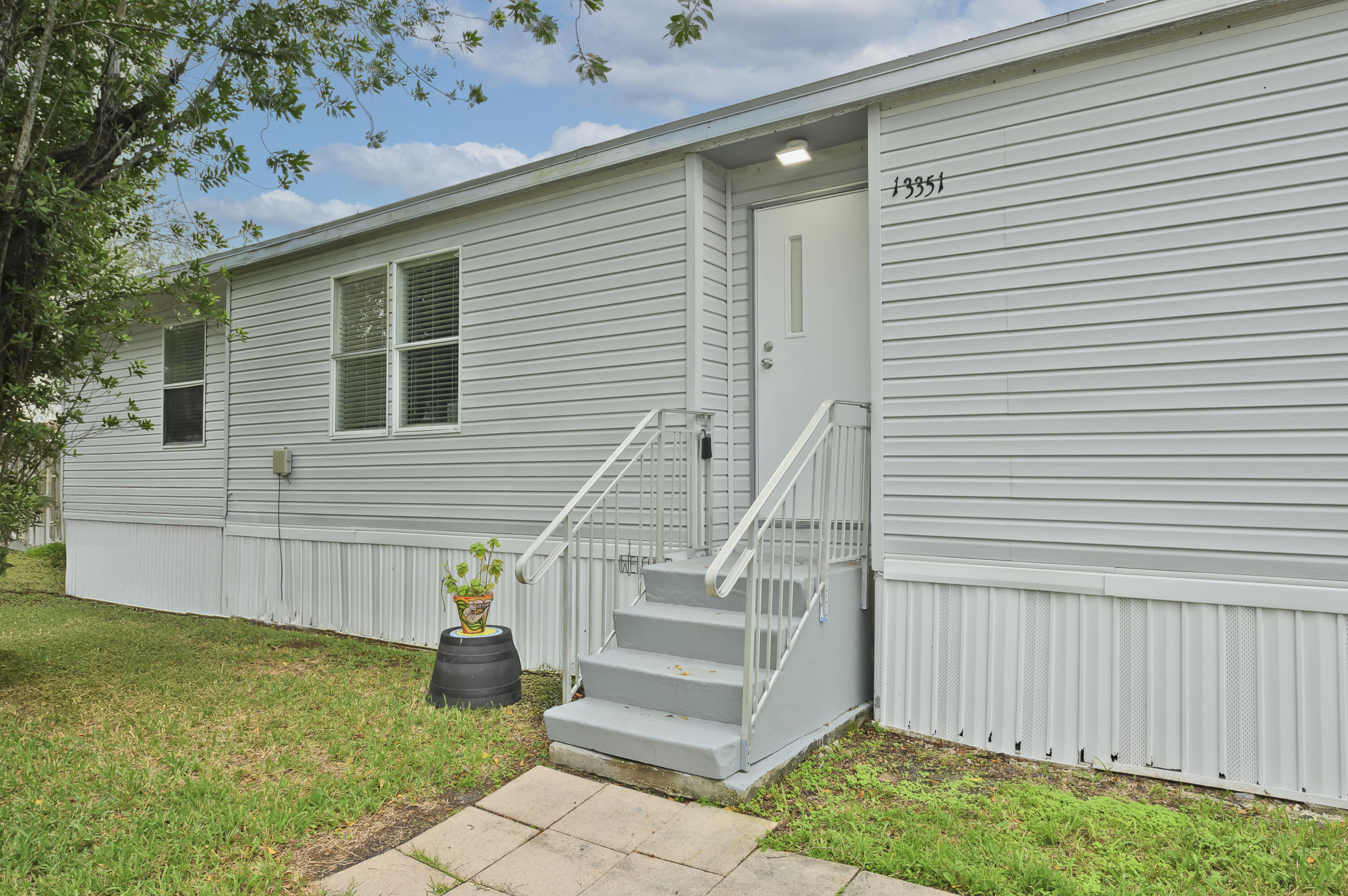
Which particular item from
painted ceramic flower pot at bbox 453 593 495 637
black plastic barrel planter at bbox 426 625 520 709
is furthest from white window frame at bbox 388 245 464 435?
black plastic barrel planter at bbox 426 625 520 709

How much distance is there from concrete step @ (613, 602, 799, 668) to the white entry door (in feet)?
3.75

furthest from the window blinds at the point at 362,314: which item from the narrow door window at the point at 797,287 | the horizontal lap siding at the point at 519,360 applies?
the narrow door window at the point at 797,287

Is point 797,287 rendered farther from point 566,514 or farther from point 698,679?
point 698,679

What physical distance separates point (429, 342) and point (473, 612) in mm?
2529

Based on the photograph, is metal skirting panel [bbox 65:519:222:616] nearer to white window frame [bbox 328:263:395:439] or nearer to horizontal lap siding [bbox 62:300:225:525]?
horizontal lap siding [bbox 62:300:225:525]

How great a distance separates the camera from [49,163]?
4.08 meters

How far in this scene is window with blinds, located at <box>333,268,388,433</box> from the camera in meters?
6.24

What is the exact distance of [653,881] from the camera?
8.11 feet

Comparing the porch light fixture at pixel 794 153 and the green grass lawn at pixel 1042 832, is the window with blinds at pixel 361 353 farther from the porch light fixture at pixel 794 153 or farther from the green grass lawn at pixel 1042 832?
the green grass lawn at pixel 1042 832

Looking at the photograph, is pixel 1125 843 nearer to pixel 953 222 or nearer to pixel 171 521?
pixel 953 222

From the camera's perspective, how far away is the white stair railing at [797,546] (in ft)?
10.0

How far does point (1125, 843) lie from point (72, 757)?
4.09m

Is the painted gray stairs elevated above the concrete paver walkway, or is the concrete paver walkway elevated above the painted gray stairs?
the painted gray stairs

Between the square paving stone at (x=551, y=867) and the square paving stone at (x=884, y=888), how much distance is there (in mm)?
747
